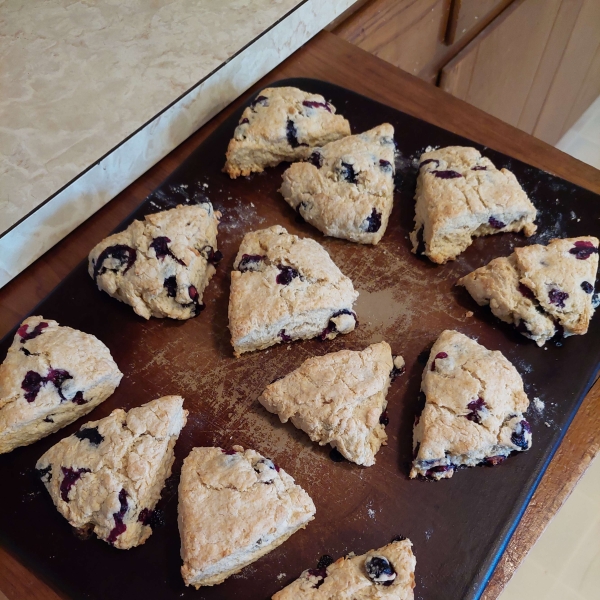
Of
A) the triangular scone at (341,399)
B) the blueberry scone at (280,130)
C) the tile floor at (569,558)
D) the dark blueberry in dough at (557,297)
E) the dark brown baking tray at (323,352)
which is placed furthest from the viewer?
the tile floor at (569,558)

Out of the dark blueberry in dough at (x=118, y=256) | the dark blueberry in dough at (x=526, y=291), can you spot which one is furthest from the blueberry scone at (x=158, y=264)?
the dark blueberry in dough at (x=526, y=291)

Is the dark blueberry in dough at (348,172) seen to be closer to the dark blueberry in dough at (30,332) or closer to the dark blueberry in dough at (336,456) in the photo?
the dark blueberry in dough at (336,456)

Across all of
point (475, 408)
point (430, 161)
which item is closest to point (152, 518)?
point (475, 408)

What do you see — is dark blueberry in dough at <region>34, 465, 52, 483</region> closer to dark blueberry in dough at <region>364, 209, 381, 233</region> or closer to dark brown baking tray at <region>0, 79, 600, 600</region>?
dark brown baking tray at <region>0, 79, 600, 600</region>

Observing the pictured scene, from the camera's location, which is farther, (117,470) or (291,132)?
(291,132)

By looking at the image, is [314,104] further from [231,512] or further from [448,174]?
[231,512]
